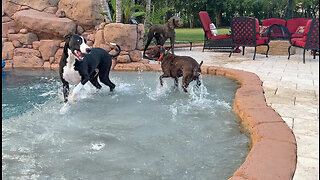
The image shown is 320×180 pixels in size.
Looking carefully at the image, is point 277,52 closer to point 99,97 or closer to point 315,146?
point 99,97

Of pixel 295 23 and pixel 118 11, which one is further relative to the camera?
pixel 295 23

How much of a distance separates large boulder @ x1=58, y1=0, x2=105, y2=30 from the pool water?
356 cm

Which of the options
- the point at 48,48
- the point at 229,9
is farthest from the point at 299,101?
the point at 229,9

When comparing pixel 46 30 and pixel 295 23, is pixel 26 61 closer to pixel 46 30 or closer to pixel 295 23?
pixel 46 30

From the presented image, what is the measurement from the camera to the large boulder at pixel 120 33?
22.6 feet

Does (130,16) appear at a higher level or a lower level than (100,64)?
higher

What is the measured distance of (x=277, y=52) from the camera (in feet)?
31.4

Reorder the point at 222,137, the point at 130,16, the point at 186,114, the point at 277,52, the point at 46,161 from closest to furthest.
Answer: the point at 46,161 < the point at 222,137 < the point at 186,114 < the point at 130,16 < the point at 277,52

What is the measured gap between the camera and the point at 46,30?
7793 mm

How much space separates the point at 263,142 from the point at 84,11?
6669 mm

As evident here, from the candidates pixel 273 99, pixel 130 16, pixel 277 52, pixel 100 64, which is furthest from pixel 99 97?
pixel 277 52

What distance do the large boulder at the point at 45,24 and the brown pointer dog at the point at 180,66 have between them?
4134mm

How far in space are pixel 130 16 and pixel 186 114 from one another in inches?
202

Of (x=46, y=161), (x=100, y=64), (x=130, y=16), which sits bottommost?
(x=46, y=161)
